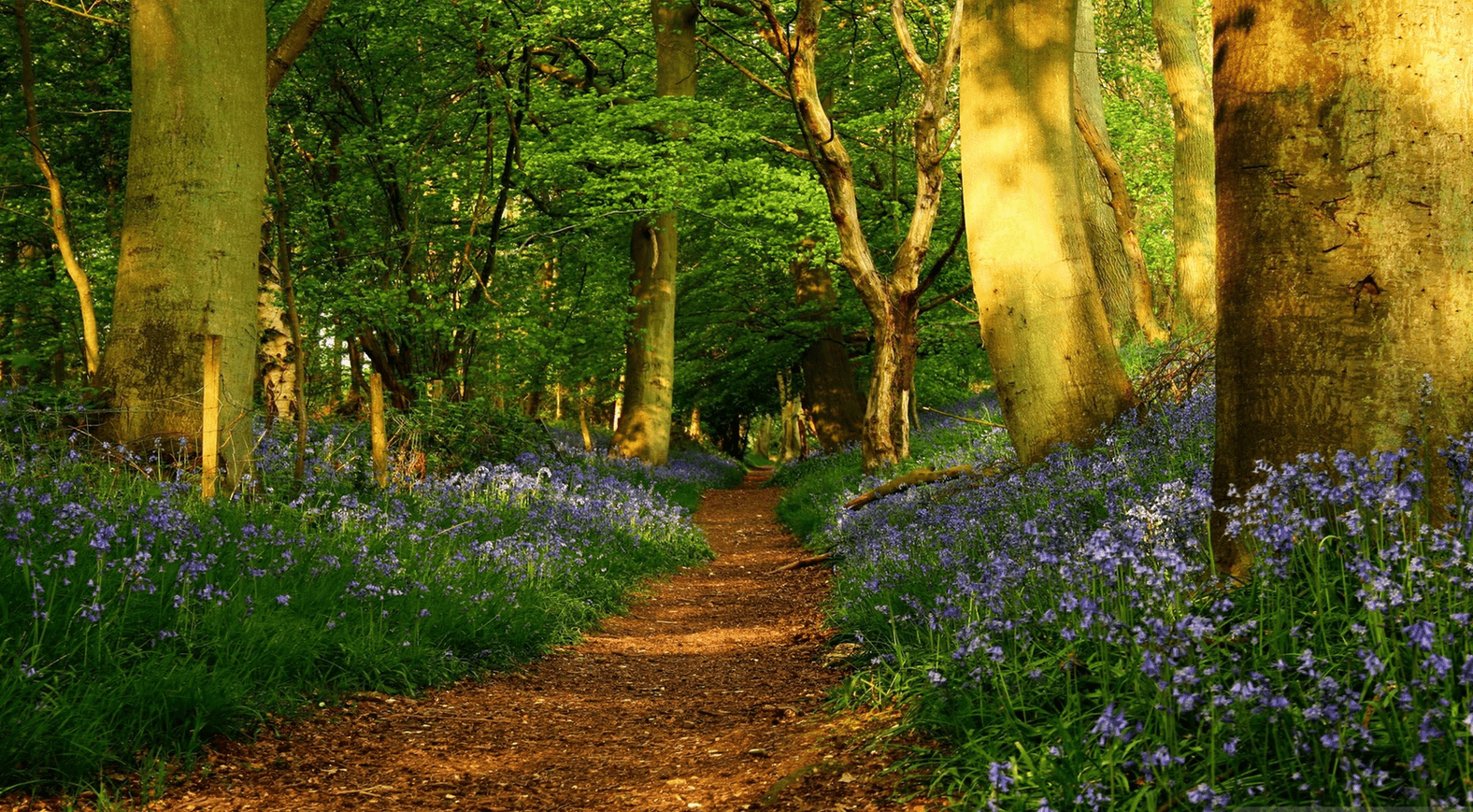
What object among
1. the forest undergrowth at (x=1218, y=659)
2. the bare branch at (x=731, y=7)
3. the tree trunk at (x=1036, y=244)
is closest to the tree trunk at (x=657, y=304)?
the bare branch at (x=731, y=7)

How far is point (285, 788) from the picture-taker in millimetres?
3799

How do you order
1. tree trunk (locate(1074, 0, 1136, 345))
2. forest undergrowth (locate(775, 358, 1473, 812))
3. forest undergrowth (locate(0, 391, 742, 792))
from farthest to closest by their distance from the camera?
Answer: tree trunk (locate(1074, 0, 1136, 345)) < forest undergrowth (locate(0, 391, 742, 792)) < forest undergrowth (locate(775, 358, 1473, 812))

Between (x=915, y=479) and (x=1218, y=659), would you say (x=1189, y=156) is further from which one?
(x=1218, y=659)

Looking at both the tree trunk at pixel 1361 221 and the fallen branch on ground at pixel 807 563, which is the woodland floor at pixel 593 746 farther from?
the fallen branch on ground at pixel 807 563

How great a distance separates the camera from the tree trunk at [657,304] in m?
18.9

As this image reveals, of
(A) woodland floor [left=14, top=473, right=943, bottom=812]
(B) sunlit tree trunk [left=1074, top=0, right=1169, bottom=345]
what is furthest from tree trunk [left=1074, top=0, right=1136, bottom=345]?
(A) woodland floor [left=14, top=473, right=943, bottom=812]

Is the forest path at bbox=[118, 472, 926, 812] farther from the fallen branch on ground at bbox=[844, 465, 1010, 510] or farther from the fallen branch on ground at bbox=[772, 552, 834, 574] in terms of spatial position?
the fallen branch on ground at bbox=[772, 552, 834, 574]

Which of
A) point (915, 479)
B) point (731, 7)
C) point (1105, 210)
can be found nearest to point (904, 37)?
point (1105, 210)

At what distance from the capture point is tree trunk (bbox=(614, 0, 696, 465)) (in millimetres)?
18906

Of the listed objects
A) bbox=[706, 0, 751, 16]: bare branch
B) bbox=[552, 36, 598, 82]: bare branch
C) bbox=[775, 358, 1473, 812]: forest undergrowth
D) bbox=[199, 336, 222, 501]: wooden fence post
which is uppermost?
bbox=[706, 0, 751, 16]: bare branch

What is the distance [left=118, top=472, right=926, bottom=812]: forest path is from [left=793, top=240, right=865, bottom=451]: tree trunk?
15847mm

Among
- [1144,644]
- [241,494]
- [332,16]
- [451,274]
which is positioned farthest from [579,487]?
[1144,644]

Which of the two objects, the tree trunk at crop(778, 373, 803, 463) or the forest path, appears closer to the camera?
the forest path

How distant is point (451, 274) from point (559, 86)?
610 cm
